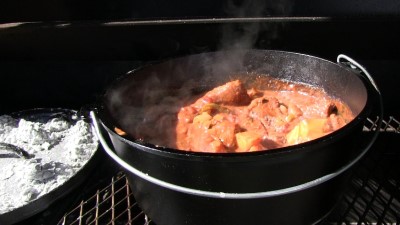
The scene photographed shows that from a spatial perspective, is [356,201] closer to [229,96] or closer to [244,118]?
[244,118]

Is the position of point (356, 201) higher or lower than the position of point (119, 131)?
lower

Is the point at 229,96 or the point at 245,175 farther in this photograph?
the point at 229,96

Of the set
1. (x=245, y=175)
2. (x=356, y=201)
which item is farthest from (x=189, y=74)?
(x=356, y=201)

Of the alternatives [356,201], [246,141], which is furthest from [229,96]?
[356,201]

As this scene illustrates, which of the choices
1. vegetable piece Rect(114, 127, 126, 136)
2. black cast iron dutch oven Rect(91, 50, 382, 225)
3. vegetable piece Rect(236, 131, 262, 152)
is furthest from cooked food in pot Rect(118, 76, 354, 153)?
vegetable piece Rect(114, 127, 126, 136)

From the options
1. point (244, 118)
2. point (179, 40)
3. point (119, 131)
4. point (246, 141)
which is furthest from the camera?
point (179, 40)

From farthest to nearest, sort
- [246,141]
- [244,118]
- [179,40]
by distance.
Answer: [179,40]
[244,118]
[246,141]

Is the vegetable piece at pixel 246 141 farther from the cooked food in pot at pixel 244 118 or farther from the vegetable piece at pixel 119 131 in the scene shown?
the vegetable piece at pixel 119 131

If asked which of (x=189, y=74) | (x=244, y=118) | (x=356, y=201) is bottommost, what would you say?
(x=356, y=201)
